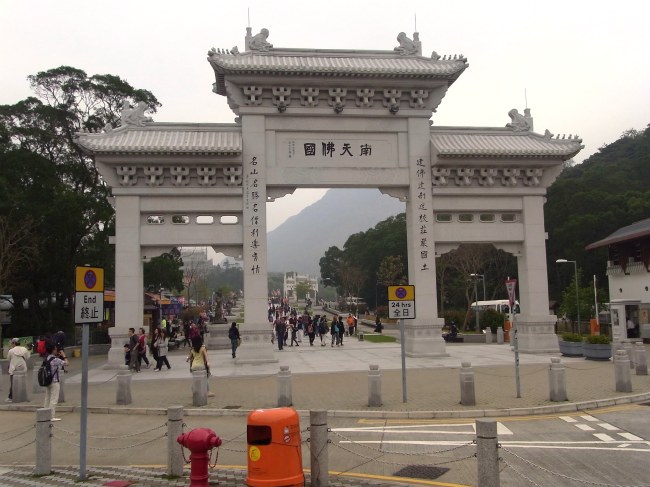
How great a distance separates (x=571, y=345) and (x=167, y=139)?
1817 cm

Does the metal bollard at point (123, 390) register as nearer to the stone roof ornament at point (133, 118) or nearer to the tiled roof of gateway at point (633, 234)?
the stone roof ornament at point (133, 118)

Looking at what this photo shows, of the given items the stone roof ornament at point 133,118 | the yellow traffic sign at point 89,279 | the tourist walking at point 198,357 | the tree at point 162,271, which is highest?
the stone roof ornament at point 133,118

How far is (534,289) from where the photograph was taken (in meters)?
25.1

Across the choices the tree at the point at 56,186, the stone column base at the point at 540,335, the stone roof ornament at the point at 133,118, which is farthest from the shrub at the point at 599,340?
the tree at the point at 56,186

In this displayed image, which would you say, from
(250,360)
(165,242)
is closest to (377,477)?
(250,360)

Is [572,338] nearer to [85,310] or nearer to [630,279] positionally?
[630,279]

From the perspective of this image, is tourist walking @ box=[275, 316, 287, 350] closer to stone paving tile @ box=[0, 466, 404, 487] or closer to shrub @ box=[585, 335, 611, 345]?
shrub @ box=[585, 335, 611, 345]

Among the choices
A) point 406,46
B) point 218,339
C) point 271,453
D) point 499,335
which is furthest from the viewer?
point 218,339

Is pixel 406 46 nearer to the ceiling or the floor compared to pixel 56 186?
nearer to the ceiling

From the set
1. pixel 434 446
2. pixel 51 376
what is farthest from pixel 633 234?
pixel 51 376

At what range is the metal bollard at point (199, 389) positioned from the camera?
13803 mm

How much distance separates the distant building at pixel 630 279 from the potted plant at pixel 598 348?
10382 millimetres

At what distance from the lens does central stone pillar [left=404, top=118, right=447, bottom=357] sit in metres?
24.1

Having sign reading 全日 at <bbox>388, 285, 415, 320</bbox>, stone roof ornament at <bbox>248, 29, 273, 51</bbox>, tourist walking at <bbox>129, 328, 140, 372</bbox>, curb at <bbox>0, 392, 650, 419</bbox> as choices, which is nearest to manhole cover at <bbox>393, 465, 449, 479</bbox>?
curb at <bbox>0, 392, 650, 419</bbox>
